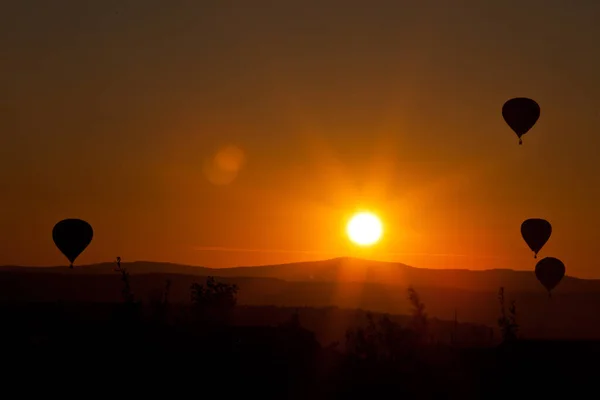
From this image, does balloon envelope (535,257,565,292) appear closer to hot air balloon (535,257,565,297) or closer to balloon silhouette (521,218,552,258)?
hot air balloon (535,257,565,297)

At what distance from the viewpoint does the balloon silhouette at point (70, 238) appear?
215 ft

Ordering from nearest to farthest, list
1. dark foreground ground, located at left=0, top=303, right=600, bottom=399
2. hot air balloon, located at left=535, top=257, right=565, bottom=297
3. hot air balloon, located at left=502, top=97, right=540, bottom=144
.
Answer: dark foreground ground, located at left=0, top=303, right=600, bottom=399 < hot air balloon, located at left=502, top=97, right=540, bottom=144 < hot air balloon, located at left=535, top=257, right=565, bottom=297

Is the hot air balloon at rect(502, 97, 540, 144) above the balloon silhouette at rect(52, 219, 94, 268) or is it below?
above

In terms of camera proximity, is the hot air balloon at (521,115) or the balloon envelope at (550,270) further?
the balloon envelope at (550,270)

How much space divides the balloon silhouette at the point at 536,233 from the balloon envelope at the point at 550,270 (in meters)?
7.74

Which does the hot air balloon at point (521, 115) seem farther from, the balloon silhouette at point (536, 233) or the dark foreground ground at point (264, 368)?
the dark foreground ground at point (264, 368)

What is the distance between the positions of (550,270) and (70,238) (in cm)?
4123

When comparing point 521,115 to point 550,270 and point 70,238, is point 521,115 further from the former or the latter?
point 70,238

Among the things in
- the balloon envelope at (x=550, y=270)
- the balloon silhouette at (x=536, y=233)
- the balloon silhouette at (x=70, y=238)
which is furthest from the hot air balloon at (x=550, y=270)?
the balloon silhouette at (x=70, y=238)

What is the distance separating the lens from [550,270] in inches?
3041

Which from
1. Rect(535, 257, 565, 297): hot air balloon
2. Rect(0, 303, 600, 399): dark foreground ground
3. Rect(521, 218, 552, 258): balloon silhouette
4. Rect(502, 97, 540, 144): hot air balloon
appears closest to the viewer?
Rect(0, 303, 600, 399): dark foreground ground

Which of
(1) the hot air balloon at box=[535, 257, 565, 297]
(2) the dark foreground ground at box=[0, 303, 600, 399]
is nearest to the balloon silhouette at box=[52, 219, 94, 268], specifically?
(2) the dark foreground ground at box=[0, 303, 600, 399]

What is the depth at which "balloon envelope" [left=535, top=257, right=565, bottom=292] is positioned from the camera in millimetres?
76938

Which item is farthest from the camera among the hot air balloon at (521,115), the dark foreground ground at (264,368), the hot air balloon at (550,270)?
the hot air balloon at (550,270)
